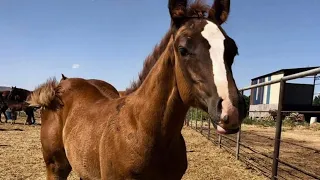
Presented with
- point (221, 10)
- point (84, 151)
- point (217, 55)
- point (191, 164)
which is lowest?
point (191, 164)

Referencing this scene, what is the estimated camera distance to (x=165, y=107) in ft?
7.18

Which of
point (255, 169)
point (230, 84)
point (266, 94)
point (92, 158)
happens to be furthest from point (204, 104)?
point (266, 94)

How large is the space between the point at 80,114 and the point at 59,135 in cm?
52

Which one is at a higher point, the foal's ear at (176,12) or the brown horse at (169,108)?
the foal's ear at (176,12)

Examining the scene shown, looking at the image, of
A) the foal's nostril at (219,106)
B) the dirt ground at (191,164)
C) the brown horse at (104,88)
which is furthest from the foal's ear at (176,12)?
the dirt ground at (191,164)

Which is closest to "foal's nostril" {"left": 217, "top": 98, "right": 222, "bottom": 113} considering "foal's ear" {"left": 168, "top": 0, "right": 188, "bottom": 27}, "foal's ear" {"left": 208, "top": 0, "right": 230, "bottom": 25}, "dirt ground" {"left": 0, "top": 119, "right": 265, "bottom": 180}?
"foal's ear" {"left": 168, "top": 0, "right": 188, "bottom": 27}

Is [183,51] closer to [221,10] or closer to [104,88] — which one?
[221,10]

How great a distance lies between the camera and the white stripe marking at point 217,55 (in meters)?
1.67

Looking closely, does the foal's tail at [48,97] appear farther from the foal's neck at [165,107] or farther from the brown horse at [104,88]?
the foal's neck at [165,107]

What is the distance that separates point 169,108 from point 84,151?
1.17 meters

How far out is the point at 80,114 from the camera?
3424 mm

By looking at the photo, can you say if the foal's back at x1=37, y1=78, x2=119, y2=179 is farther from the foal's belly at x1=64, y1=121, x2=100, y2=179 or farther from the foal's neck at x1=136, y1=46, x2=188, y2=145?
the foal's neck at x1=136, y1=46, x2=188, y2=145

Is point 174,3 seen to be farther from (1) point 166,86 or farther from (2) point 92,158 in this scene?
(2) point 92,158

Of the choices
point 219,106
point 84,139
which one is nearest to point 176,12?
point 219,106
